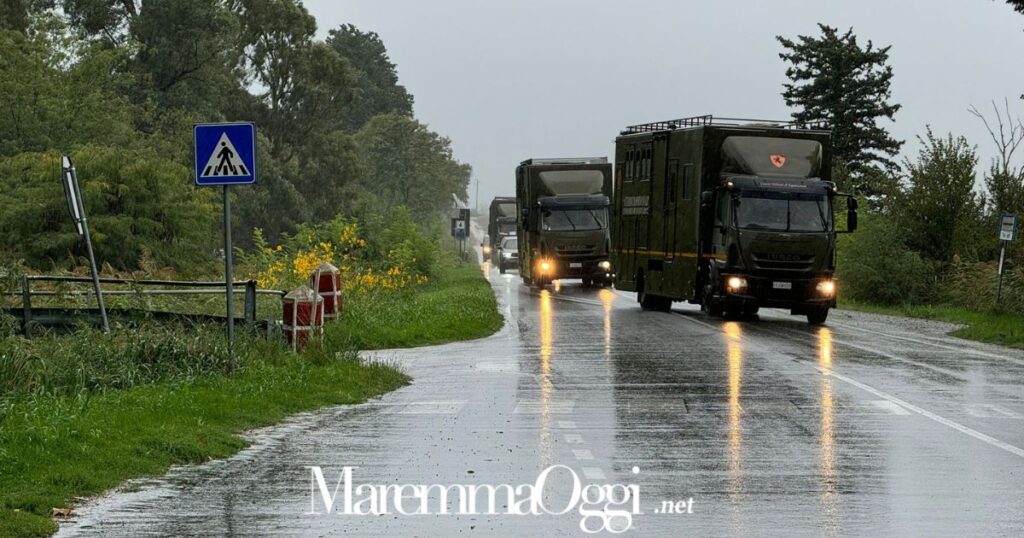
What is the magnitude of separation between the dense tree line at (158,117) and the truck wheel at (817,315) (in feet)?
69.6

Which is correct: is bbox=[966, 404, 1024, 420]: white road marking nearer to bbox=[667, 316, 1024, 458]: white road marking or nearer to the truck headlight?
bbox=[667, 316, 1024, 458]: white road marking

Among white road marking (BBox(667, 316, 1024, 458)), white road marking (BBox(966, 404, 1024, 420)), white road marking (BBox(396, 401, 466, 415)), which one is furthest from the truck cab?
white road marking (BBox(396, 401, 466, 415))

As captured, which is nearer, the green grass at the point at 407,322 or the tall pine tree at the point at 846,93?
the green grass at the point at 407,322

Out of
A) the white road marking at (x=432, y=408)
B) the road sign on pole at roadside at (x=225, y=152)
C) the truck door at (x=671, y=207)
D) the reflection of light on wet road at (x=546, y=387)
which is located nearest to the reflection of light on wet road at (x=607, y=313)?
the reflection of light on wet road at (x=546, y=387)

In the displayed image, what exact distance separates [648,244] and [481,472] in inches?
1048

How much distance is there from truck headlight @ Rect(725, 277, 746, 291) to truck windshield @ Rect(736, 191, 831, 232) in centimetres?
104

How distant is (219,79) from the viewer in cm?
8600

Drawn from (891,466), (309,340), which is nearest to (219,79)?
(309,340)

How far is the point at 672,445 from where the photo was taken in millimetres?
13586

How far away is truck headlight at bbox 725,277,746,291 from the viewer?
32781 millimetres

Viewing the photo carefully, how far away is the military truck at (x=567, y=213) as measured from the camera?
52.1 meters

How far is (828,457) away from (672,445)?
139 cm

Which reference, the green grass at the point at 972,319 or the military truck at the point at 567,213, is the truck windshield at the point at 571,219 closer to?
the military truck at the point at 567,213

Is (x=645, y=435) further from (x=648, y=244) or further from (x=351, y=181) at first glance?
(x=351, y=181)
